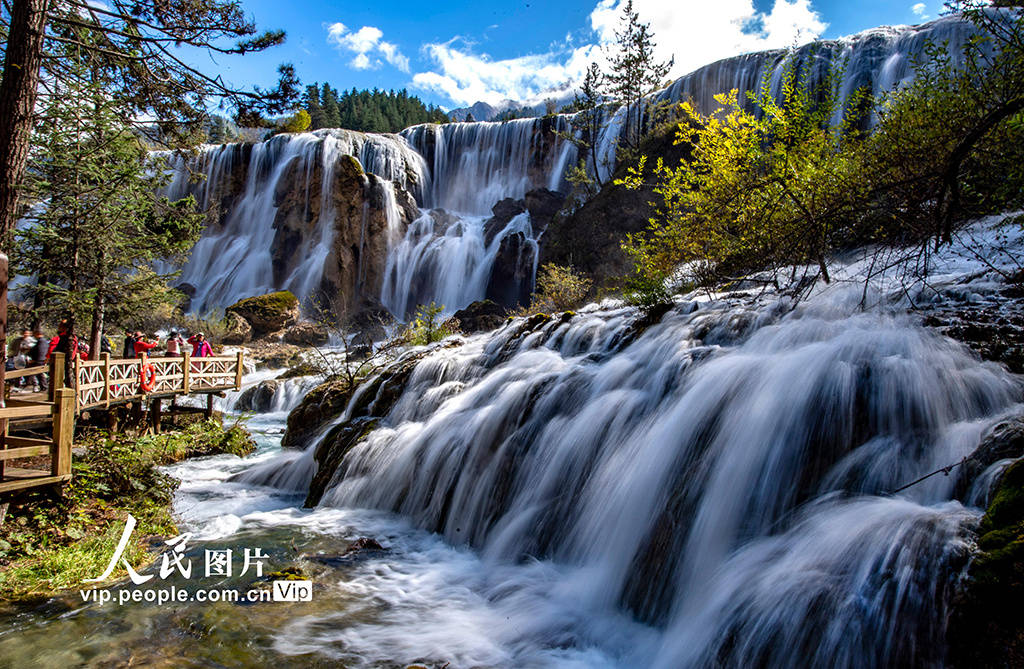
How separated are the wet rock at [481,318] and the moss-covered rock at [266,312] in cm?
1108

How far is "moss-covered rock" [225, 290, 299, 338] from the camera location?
91.2 feet

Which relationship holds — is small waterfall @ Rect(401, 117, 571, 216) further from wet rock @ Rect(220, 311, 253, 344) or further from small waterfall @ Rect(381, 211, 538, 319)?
wet rock @ Rect(220, 311, 253, 344)

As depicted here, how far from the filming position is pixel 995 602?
8.29 feet

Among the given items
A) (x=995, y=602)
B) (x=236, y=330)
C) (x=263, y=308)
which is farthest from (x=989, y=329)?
(x=263, y=308)

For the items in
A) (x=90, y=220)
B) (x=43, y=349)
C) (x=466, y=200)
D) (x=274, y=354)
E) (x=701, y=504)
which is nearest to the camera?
(x=701, y=504)

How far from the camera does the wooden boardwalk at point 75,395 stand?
593 centimetres

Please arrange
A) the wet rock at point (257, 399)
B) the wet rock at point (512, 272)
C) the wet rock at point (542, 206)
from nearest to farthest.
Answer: the wet rock at point (257, 399) → the wet rock at point (512, 272) → the wet rock at point (542, 206)

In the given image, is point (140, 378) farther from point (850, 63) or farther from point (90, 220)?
point (850, 63)

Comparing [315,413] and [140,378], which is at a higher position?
[140,378]

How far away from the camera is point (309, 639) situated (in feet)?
14.0

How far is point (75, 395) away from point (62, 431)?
466mm

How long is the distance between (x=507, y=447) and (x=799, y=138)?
636 centimetres

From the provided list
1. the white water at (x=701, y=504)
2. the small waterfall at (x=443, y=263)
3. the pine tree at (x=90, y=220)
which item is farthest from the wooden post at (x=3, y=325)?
the small waterfall at (x=443, y=263)

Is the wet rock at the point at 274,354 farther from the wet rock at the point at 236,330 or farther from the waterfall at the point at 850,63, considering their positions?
the waterfall at the point at 850,63
